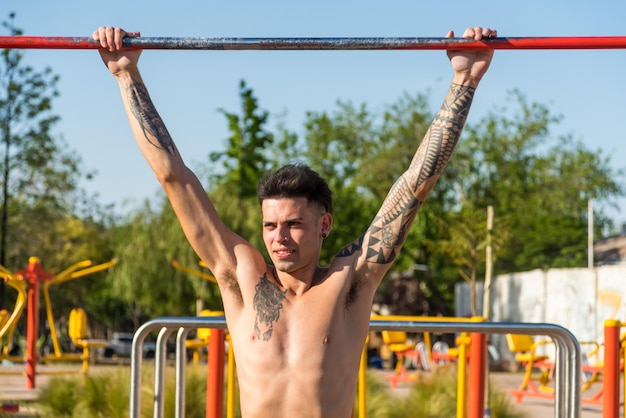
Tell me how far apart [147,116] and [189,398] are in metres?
5.54

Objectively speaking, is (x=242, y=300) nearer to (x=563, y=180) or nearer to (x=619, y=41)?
(x=619, y=41)

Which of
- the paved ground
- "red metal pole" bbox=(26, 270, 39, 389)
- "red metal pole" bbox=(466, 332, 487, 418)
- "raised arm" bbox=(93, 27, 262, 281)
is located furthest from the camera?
"red metal pole" bbox=(26, 270, 39, 389)

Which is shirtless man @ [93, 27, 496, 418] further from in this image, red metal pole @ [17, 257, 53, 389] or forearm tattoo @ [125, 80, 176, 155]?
red metal pole @ [17, 257, 53, 389]

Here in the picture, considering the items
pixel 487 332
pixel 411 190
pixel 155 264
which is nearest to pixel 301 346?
pixel 411 190

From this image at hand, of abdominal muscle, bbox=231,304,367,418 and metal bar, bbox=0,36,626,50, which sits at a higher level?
metal bar, bbox=0,36,626,50

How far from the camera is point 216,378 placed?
5.53 meters

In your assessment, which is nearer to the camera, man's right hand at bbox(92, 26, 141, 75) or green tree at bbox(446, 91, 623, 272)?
man's right hand at bbox(92, 26, 141, 75)

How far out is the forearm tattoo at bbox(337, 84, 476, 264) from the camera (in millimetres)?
3268

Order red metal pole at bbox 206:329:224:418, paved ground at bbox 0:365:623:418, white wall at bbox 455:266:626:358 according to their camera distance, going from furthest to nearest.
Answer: white wall at bbox 455:266:626:358 < paved ground at bbox 0:365:623:418 < red metal pole at bbox 206:329:224:418

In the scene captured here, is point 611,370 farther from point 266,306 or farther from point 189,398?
point 189,398

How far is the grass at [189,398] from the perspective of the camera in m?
8.52

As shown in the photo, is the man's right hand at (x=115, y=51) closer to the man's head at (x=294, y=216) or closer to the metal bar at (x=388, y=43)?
the metal bar at (x=388, y=43)

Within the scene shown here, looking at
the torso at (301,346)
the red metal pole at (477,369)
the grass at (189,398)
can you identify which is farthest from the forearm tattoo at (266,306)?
the grass at (189,398)

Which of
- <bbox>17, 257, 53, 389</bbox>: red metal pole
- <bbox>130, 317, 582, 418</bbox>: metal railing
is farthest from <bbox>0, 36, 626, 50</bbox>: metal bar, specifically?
<bbox>17, 257, 53, 389</bbox>: red metal pole
